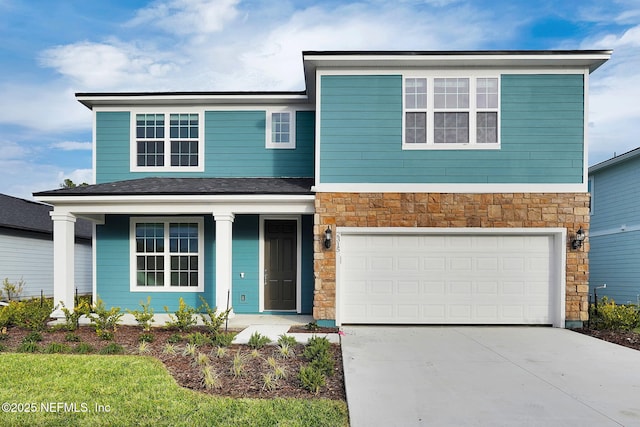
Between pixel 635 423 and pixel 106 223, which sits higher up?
pixel 106 223

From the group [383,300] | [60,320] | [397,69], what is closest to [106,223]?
[60,320]

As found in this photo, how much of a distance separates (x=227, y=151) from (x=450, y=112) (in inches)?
217

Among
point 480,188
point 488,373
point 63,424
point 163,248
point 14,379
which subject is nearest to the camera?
point 63,424

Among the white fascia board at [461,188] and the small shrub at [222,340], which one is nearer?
the small shrub at [222,340]

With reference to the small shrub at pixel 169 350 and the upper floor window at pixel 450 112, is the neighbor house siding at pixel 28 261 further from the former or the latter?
the upper floor window at pixel 450 112

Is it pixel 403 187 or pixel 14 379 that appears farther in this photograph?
pixel 403 187

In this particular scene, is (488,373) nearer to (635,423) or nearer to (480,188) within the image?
(635,423)

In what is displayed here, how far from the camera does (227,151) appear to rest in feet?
37.0

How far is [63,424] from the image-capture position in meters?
4.23

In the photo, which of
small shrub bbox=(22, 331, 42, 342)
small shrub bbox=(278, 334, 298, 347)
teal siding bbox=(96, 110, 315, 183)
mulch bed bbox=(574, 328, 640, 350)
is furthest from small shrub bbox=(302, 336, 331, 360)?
mulch bed bbox=(574, 328, 640, 350)

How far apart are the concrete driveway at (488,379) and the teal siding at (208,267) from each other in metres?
3.02

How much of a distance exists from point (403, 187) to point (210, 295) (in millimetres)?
5368

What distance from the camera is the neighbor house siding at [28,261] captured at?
45.1 ft

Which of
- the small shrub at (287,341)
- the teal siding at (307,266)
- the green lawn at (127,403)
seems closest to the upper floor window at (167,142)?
the teal siding at (307,266)
